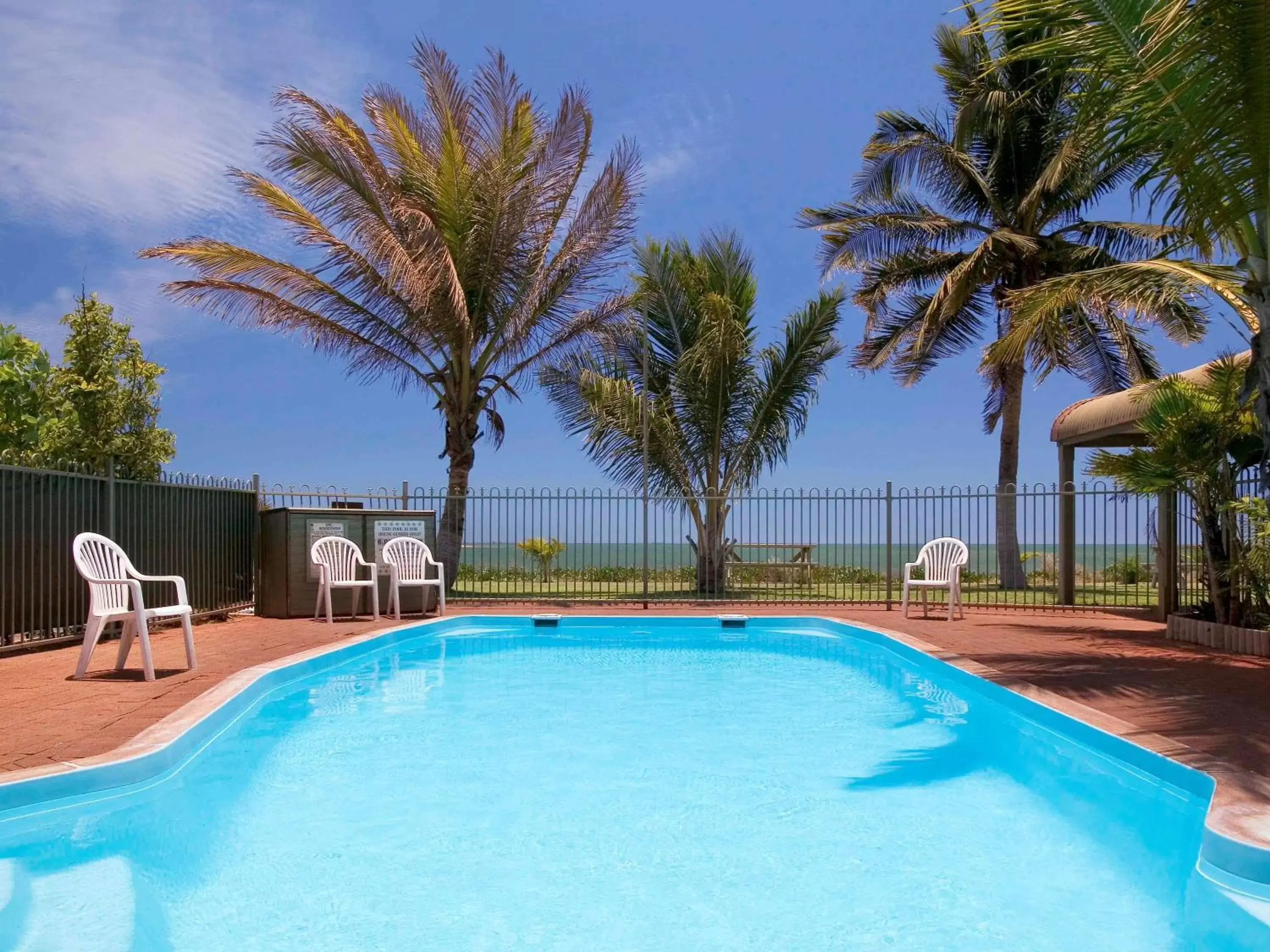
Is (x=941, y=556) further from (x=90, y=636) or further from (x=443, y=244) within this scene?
(x=90, y=636)

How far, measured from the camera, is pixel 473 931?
277cm

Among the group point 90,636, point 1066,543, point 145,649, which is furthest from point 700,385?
point 90,636

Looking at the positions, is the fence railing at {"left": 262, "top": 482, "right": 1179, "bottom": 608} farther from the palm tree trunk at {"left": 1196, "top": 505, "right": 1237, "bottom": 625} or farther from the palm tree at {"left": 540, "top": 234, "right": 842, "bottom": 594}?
the palm tree trunk at {"left": 1196, "top": 505, "right": 1237, "bottom": 625}

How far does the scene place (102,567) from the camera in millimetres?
6285

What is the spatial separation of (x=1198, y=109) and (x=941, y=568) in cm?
642

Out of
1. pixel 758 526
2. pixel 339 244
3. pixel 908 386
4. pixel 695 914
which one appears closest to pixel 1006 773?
pixel 695 914

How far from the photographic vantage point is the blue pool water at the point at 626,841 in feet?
9.08

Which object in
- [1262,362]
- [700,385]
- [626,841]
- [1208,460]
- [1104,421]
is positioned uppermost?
[700,385]

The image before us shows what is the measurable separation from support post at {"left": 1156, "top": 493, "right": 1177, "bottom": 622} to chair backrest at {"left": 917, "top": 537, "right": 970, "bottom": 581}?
2002 millimetres

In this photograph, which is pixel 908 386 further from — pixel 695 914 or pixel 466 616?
pixel 695 914

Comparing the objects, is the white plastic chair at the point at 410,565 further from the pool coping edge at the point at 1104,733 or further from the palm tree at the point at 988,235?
the palm tree at the point at 988,235

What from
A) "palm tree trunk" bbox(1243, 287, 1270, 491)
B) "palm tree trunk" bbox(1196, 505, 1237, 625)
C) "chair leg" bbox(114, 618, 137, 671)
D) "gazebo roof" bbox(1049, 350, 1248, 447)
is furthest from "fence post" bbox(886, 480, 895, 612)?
"chair leg" bbox(114, 618, 137, 671)

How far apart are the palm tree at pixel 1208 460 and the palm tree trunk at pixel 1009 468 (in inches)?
304

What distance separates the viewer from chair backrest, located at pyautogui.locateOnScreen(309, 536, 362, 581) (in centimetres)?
1013
